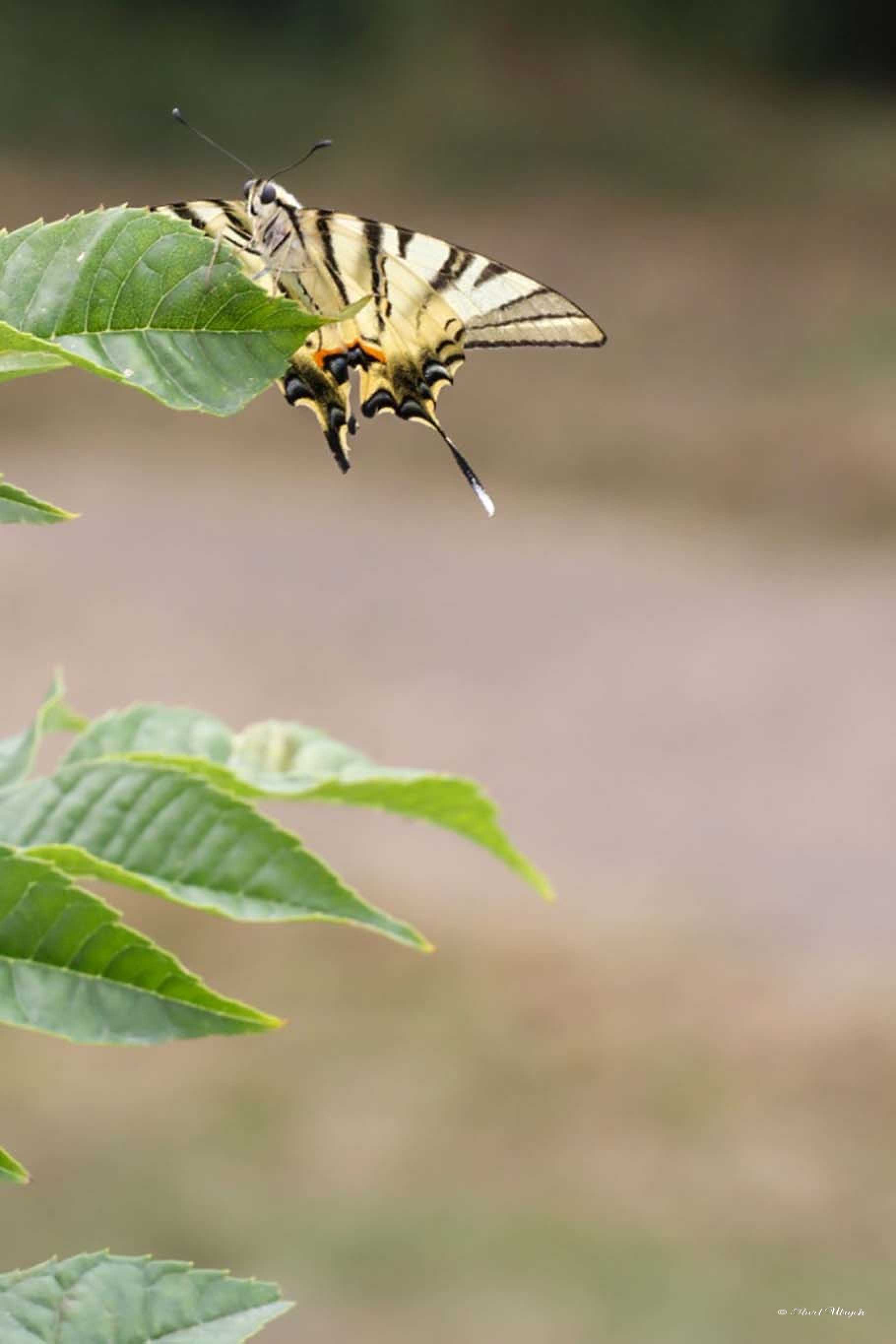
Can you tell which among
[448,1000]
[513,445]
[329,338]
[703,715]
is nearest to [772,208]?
[513,445]

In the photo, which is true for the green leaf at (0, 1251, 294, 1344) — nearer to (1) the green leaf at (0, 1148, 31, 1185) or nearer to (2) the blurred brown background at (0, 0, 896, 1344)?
(1) the green leaf at (0, 1148, 31, 1185)

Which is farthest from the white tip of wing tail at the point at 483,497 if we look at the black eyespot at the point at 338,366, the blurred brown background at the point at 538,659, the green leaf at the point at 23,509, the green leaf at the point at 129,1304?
the blurred brown background at the point at 538,659

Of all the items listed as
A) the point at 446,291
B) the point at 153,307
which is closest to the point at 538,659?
the point at 446,291

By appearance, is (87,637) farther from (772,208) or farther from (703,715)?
(772,208)

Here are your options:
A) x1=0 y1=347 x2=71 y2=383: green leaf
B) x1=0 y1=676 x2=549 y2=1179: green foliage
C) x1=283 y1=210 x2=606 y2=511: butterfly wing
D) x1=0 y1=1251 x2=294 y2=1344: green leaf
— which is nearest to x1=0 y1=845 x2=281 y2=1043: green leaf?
x1=0 y1=676 x2=549 y2=1179: green foliage

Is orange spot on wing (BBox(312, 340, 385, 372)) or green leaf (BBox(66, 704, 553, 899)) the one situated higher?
orange spot on wing (BBox(312, 340, 385, 372))

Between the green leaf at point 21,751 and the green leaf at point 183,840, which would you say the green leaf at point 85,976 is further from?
the green leaf at point 21,751

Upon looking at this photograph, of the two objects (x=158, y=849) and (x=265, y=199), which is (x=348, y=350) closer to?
(x=265, y=199)

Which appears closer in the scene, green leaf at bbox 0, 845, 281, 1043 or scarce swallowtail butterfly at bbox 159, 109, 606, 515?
green leaf at bbox 0, 845, 281, 1043
